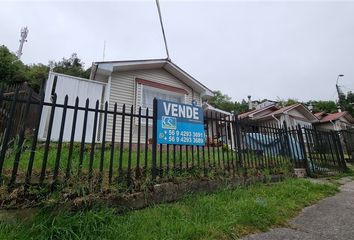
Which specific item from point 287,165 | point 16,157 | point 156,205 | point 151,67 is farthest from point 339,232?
point 151,67

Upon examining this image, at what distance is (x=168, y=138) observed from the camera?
4230 mm

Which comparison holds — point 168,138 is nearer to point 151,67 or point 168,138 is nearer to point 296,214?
point 296,214

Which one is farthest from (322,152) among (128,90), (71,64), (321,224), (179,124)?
(71,64)

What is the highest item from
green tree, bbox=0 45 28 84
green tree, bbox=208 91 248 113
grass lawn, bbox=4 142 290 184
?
green tree, bbox=208 91 248 113

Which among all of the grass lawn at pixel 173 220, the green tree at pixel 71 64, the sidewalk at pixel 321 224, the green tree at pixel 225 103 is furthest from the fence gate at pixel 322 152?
the green tree at pixel 225 103

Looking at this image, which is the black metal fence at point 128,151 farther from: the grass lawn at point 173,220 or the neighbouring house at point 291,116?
the neighbouring house at point 291,116

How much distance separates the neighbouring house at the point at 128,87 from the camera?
25.3 ft

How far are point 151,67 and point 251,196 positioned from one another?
8.50m

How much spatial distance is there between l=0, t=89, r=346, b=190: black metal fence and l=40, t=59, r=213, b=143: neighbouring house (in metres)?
0.40

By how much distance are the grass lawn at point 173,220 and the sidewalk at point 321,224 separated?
0.57 ft

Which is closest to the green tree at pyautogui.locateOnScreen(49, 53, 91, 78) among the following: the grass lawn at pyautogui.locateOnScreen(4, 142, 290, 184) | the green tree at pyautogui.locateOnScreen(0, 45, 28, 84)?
the green tree at pyautogui.locateOnScreen(0, 45, 28, 84)

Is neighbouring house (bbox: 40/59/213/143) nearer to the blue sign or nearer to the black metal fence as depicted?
the black metal fence

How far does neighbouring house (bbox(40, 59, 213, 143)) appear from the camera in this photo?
25.3 feet

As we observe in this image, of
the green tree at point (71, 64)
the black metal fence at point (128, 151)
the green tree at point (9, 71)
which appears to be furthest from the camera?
the green tree at point (71, 64)
